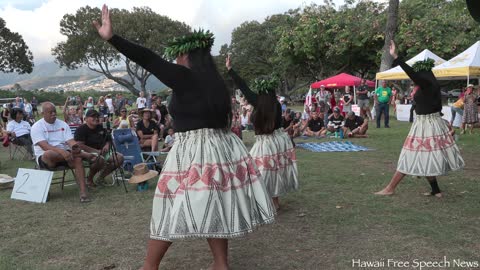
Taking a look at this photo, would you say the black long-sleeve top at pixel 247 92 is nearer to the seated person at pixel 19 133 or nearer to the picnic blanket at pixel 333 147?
the picnic blanket at pixel 333 147

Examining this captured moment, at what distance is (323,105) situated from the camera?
62.5 ft

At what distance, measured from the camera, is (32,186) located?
21.8 feet

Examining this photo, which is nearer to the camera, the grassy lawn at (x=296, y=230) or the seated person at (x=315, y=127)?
the grassy lawn at (x=296, y=230)

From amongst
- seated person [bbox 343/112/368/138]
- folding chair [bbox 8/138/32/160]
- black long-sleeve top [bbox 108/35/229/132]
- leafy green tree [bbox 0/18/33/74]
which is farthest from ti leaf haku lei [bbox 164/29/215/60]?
leafy green tree [bbox 0/18/33/74]

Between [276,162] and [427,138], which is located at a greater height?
[427,138]

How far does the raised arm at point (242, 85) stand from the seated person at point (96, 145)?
3.32 metres

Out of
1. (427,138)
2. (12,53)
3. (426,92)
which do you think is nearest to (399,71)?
(426,92)

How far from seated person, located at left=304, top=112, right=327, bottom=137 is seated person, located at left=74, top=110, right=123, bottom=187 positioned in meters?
8.28

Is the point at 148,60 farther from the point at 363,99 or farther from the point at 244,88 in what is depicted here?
the point at 363,99

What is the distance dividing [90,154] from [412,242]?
5106 mm

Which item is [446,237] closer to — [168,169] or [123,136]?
[168,169]

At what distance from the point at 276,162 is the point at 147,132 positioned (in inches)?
195

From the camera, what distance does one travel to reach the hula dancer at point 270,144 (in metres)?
5.34

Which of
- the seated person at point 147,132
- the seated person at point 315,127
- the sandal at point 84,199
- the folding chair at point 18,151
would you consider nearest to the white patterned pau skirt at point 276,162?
the sandal at point 84,199
